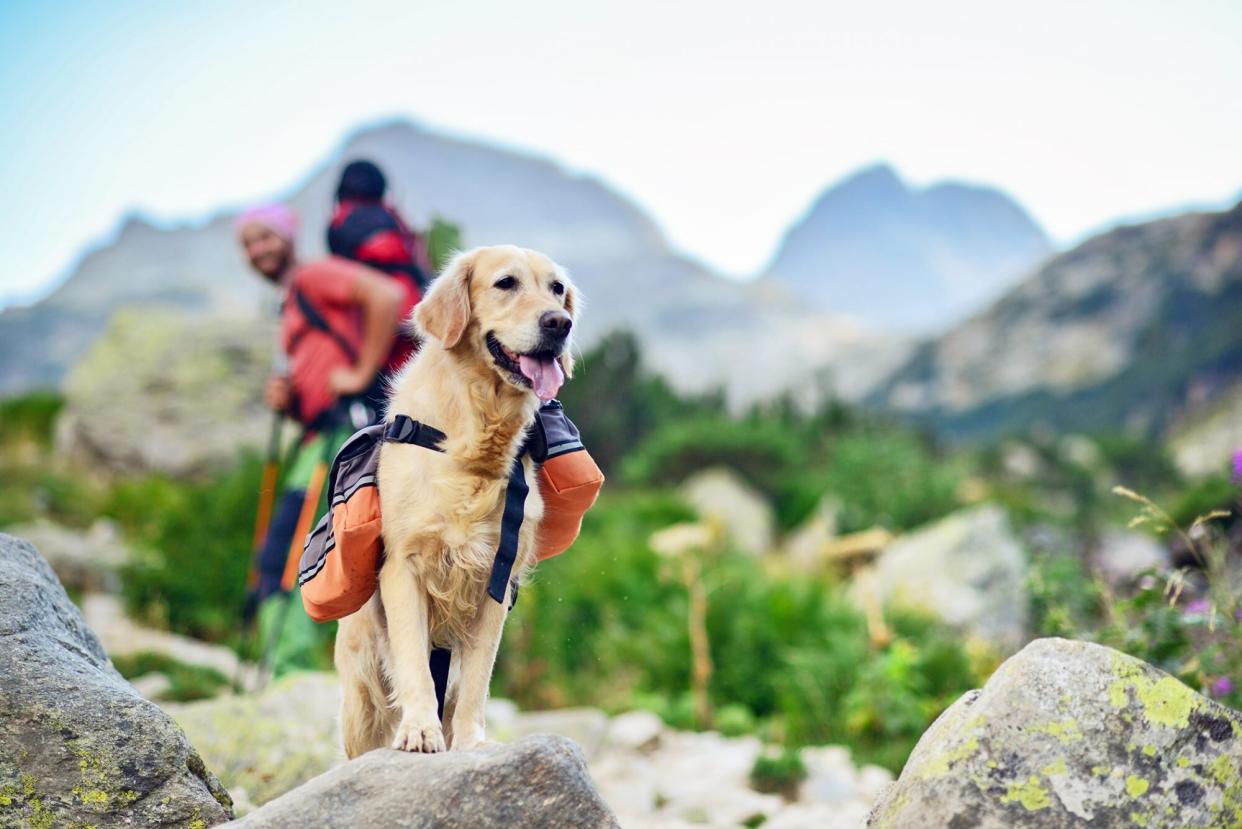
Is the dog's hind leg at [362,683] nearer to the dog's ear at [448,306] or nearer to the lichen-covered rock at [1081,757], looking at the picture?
the dog's ear at [448,306]

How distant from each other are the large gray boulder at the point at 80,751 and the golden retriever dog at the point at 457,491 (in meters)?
0.50

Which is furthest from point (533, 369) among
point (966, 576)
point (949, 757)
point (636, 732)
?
point (966, 576)

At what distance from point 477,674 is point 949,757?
127cm

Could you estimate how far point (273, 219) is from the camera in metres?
6.09

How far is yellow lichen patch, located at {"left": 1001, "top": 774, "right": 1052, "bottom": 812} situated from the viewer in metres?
2.25

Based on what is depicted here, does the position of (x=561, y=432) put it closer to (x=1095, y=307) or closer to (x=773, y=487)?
(x=773, y=487)

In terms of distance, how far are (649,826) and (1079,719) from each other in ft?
9.23

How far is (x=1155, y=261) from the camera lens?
167ft

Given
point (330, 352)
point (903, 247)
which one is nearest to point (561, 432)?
point (330, 352)

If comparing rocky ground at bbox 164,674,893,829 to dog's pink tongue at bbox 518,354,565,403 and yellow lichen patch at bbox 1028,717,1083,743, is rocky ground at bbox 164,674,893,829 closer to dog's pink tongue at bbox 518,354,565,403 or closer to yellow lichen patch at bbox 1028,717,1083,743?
yellow lichen patch at bbox 1028,717,1083,743

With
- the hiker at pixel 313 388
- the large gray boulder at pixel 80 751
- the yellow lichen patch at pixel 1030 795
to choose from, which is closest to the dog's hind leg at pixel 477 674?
the large gray boulder at pixel 80 751

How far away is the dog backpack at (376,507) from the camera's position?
260cm

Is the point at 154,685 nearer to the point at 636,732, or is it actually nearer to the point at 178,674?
the point at 178,674

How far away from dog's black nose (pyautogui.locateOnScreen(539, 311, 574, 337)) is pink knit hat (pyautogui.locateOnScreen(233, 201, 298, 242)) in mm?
3957
